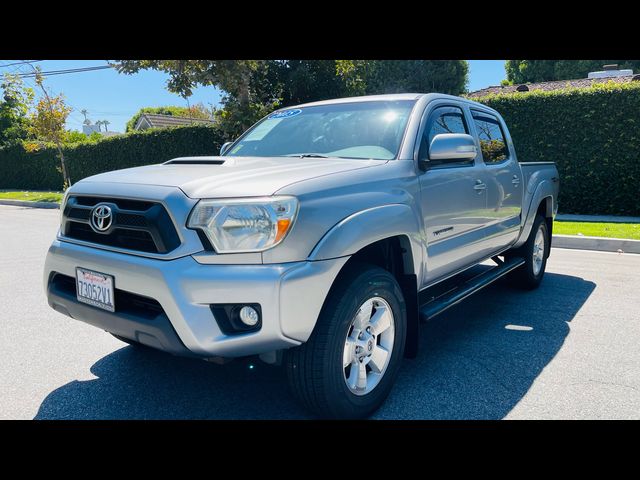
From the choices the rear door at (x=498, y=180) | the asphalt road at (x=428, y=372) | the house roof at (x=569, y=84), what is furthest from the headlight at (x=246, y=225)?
the house roof at (x=569, y=84)

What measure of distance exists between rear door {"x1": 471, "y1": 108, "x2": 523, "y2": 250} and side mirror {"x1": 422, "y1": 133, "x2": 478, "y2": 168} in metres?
0.91

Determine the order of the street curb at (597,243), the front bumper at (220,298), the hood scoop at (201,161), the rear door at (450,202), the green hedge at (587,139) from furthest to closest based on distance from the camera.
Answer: the green hedge at (587,139) → the street curb at (597,243) → the rear door at (450,202) → the hood scoop at (201,161) → the front bumper at (220,298)

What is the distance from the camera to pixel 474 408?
2.86 meters

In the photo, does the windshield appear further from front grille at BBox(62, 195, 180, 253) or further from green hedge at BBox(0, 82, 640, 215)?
green hedge at BBox(0, 82, 640, 215)

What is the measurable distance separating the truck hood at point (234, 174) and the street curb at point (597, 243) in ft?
20.9

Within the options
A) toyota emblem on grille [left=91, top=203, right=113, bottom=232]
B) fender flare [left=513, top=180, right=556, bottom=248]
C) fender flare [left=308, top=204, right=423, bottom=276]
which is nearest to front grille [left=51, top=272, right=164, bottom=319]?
toyota emblem on grille [left=91, top=203, right=113, bottom=232]

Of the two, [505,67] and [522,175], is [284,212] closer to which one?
[522,175]

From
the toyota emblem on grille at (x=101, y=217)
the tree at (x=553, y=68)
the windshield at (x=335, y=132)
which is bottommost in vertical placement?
the toyota emblem on grille at (x=101, y=217)

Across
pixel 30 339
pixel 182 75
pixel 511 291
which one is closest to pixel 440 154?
pixel 511 291

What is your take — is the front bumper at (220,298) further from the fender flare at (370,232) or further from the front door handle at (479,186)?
the front door handle at (479,186)

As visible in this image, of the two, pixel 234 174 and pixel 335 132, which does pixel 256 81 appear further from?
pixel 234 174

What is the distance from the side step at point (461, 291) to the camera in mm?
3297

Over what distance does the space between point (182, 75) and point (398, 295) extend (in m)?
13.4

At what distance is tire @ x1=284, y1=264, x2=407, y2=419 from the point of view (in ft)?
8.03
